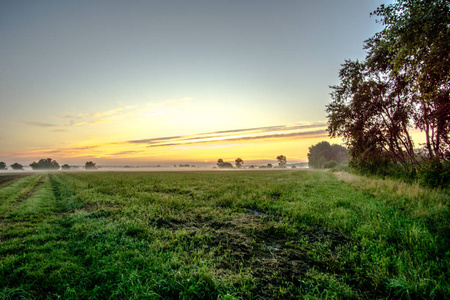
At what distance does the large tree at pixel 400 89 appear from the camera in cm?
968

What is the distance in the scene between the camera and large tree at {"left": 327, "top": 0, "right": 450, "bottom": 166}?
31.8 ft

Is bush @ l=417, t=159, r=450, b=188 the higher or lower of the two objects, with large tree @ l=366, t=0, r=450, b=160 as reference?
lower

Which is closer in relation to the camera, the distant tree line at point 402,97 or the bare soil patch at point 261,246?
the bare soil patch at point 261,246

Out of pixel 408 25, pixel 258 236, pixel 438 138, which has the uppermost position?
pixel 408 25

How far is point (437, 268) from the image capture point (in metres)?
4.43

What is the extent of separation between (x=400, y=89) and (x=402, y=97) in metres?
1.02

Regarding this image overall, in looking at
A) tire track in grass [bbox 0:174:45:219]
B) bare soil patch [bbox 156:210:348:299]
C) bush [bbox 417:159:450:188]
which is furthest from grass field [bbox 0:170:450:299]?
bush [bbox 417:159:450:188]

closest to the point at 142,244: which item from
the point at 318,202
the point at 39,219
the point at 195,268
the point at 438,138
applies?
the point at 195,268

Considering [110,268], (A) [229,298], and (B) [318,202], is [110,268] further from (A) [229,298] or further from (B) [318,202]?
(B) [318,202]

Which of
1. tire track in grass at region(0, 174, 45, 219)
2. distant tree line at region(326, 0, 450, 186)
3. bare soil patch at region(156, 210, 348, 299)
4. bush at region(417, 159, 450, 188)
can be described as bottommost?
bare soil patch at region(156, 210, 348, 299)

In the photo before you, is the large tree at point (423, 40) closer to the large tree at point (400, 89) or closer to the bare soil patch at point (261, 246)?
the large tree at point (400, 89)

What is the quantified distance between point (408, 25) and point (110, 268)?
52.8 ft

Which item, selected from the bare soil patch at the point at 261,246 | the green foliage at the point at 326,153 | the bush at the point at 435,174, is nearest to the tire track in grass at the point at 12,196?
the bare soil patch at the point at 261,246

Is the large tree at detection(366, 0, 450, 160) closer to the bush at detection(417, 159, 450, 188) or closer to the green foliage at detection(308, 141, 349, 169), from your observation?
the bush at detection(417, 159, 450, 188)
